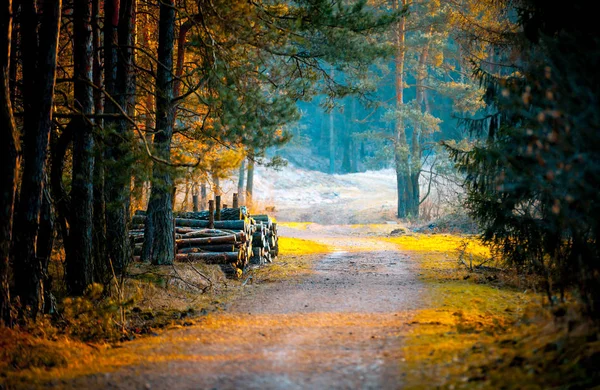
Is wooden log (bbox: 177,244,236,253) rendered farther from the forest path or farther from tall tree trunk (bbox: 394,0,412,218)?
tall tree trunk (bbox: 394,0,412,218)

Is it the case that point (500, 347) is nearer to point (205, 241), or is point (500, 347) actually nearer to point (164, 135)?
point (164, 135)

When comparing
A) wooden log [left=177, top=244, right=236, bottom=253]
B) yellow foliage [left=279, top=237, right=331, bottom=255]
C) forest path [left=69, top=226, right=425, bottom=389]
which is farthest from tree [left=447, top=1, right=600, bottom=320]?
yellow foliage [left=279, top=237, right=331, bottom=255]

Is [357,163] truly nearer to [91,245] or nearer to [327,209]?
[327,209]

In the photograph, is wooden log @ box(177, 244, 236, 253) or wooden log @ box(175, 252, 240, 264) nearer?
wooden log @ box(175, 252, 240, 264)

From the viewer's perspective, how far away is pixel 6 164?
7379 millimetres

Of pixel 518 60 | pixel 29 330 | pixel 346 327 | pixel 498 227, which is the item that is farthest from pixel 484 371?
pixel 518 60

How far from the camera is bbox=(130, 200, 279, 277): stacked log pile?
15234 millimetres

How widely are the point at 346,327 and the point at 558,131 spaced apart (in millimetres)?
4285

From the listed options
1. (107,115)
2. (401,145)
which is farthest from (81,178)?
(401,145)

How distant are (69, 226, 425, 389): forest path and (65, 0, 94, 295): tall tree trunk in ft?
7.85

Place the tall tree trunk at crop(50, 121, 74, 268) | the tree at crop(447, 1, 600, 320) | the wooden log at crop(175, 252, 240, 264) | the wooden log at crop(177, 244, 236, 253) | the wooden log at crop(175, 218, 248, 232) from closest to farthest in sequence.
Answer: the tree at crop(447, 1, 600, 320)
the tall tree trunk at crop(50, 121, 74, 268)
the wooden log at crop(175, 252, 240, 264)
the wooden log at crop(177, 244, 236, 253)
the wooden log at crop(175, 218, 248, 232)

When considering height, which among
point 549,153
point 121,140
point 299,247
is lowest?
point 299,247

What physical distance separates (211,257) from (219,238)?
0.57 m

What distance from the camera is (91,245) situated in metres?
10.3
